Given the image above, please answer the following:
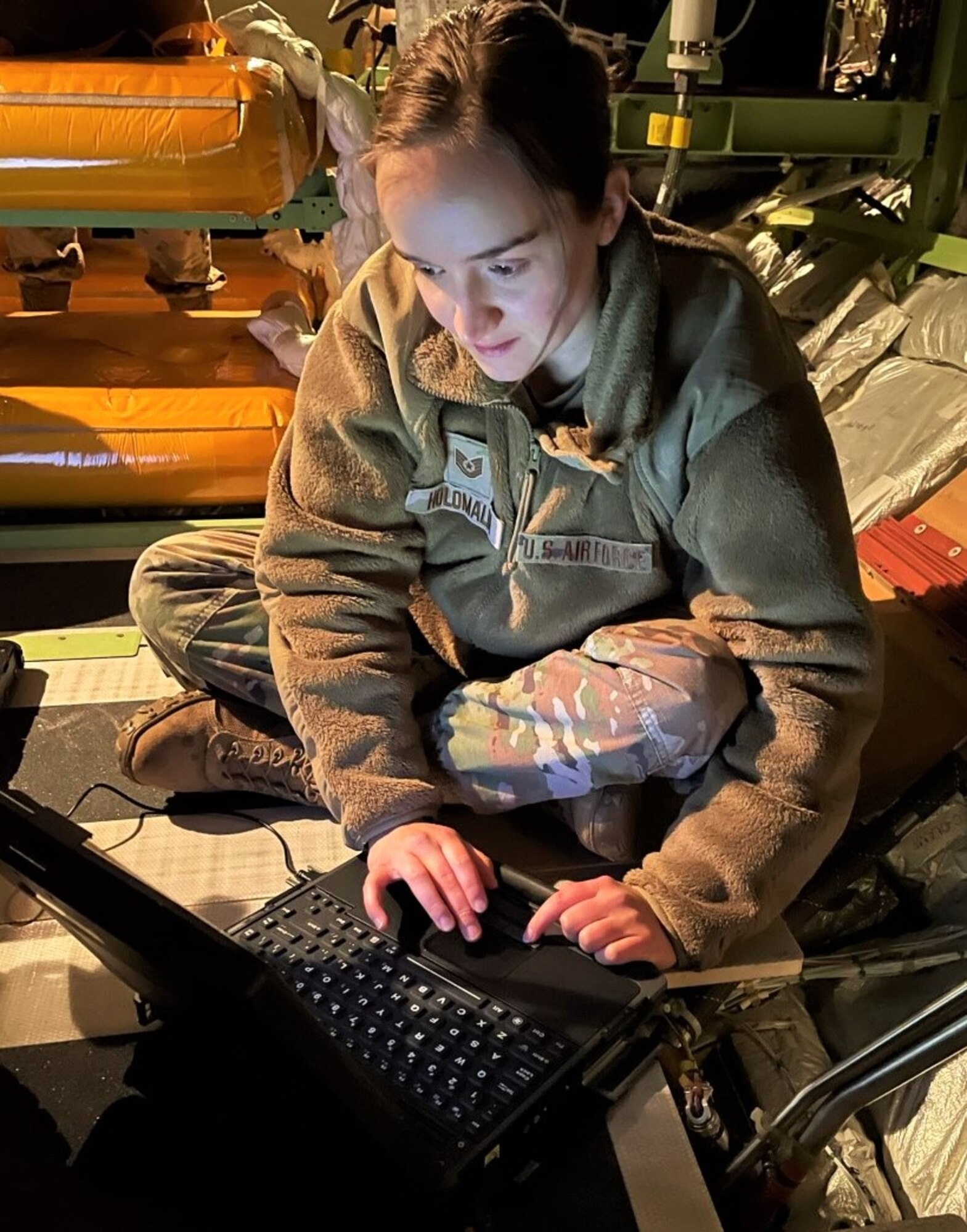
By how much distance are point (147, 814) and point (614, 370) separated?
62 centimetres

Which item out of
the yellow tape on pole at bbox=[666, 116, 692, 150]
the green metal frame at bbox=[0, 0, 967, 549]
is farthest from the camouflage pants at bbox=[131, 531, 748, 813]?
the green metal frame at bbox=[0, 0, 967, 549]

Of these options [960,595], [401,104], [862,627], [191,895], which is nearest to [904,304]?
[960,595]

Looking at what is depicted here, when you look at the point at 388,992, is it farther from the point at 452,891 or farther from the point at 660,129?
the point at 660,129

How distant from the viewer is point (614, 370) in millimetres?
821

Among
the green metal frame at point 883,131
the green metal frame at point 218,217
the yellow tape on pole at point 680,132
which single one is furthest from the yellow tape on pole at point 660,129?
the green metal frame at point 218,217

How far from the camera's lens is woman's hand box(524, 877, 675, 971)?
2.52ft

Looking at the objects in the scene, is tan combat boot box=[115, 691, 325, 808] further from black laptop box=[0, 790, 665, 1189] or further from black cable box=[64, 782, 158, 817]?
black laptop box=[0, 790, 665, 1189]

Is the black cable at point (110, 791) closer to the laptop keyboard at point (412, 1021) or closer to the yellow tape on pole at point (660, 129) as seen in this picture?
the laptop keyboard at point (412, 1021)

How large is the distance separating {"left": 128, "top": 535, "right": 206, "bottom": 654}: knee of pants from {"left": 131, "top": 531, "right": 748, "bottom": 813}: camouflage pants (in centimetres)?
6

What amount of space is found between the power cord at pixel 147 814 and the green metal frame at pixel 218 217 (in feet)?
2.70

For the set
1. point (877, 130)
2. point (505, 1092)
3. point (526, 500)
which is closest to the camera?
point (505, 1092)

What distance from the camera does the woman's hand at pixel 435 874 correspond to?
2.64ft

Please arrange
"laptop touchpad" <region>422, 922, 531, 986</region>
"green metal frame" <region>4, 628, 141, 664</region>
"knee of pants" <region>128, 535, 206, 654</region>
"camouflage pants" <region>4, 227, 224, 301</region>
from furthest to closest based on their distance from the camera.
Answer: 1. "camouflage pants" <region>4, 227, 224, 301</region>
2. "green metal frame" <region>4, 628, 141, 664</region>
3. "knee of pants" <region>128, 535, 206, 654</region>
4. "laptop touchpad" <region>422, 922, 531, 986</region>

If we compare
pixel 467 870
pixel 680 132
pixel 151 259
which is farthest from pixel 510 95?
pixel 151 259
